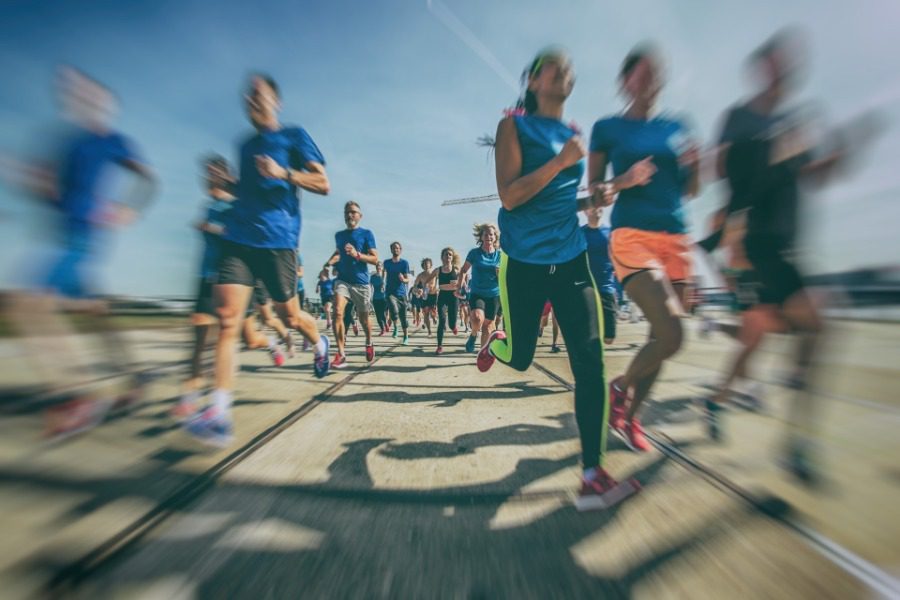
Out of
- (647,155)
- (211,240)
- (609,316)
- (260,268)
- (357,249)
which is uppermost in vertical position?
(357,249)

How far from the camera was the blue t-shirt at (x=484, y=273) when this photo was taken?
6124 mm

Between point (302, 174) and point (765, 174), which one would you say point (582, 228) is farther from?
point (302, 174)

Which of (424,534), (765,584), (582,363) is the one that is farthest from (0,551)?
(765,584)

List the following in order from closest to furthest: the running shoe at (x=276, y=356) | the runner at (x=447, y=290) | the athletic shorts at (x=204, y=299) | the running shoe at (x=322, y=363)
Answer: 1. the athletic shorts at (x=204, y=299)
2. the running shoe at (x=322, y=363)
3. the running shoe at (x=276, y=356)
4. the runner at (x=447, y=290)

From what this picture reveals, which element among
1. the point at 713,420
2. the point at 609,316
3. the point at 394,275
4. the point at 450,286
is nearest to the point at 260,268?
the point at 713,420

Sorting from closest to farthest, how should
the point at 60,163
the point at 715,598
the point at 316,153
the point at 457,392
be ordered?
the point at 715,598 → the point at 60,163 → the point at 316,153 → the point at 457,392

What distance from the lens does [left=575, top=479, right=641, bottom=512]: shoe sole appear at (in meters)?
1.54

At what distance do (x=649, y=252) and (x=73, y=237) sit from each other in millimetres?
4104

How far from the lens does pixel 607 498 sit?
156 cm

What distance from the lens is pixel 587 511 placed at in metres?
1.53

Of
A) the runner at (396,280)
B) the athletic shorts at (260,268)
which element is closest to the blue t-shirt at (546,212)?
the athletic shorts at (260,268)

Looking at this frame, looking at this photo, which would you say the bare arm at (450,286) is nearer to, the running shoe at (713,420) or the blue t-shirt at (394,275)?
the blue t-shirt at (394,275)

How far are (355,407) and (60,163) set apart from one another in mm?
2925

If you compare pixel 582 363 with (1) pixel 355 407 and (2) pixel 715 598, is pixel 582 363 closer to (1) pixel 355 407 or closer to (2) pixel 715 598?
(2) pixel 715 598
